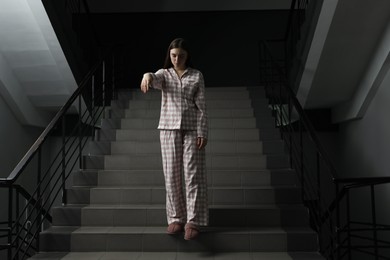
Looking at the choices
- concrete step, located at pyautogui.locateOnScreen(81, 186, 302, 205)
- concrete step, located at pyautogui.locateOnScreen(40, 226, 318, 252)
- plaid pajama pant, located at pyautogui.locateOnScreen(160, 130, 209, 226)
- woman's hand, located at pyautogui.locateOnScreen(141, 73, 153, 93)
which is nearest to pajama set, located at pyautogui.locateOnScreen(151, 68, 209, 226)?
plaid pajama pant, located at pyautogui.locateOnScreen(160, 130, 209, 226)

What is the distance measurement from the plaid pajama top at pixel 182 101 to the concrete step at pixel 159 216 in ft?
2.83

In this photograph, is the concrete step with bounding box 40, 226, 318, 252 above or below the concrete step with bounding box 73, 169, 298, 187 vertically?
below

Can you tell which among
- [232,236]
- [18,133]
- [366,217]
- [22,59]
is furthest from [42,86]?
[366,217]

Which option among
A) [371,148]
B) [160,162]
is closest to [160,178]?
[160,162]

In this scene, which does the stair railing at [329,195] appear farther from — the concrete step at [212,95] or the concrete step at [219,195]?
the concrete step at [212,95]

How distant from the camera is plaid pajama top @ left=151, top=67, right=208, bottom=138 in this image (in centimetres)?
295

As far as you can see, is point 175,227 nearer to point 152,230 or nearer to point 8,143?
point 152,230

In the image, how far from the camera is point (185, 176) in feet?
9.71

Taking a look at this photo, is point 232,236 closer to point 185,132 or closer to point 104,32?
point 185,132

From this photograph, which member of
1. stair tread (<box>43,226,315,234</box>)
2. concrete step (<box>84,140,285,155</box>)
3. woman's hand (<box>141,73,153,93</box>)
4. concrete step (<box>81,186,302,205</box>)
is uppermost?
woman's hand (<box>141,73,153,93</box>)

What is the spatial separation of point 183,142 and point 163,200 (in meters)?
0.92

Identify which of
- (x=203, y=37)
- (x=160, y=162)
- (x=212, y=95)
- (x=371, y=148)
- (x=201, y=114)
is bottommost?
(x=160, y=162)

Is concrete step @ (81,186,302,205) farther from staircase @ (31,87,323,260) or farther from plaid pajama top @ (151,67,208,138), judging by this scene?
plaid pajama top @ (151,67,208,138)

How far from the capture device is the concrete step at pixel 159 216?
11.1ft
